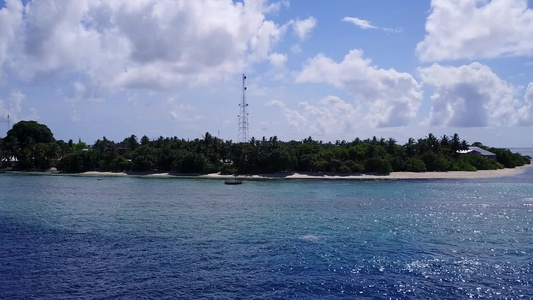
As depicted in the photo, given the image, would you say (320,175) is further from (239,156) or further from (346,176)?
(239,156)

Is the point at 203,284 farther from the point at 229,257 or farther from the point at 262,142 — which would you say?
the point at 262,142

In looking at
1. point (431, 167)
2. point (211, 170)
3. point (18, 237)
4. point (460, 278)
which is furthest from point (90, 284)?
point (431, 167)

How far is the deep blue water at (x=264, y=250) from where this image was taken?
29.5 m

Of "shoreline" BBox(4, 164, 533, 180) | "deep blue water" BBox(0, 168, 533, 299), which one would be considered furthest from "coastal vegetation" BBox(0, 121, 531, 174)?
"deep blue water" BBox(0, 168, 533, 299)

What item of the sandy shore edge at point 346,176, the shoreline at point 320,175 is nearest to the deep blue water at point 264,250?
the shoreline at point 320,175

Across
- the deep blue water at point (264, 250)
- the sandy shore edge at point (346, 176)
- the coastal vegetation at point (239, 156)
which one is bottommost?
the deep blue water at point (264, 250)

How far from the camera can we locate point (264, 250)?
39375 mm

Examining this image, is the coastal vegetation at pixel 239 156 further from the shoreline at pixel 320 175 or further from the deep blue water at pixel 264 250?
the deep blue water at pixel 264 250

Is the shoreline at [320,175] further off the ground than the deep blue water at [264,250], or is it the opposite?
the shoreline at [320,175]

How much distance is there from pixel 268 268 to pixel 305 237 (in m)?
11.7

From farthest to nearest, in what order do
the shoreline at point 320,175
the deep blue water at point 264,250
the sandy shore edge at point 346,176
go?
the sandy shore edge at point 346,176, the shoreline at point 320,175, the deep blue water at point 264,250

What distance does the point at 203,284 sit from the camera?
98.9 ft

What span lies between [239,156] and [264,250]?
3973 inches

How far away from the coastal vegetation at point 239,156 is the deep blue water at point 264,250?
212 ft
